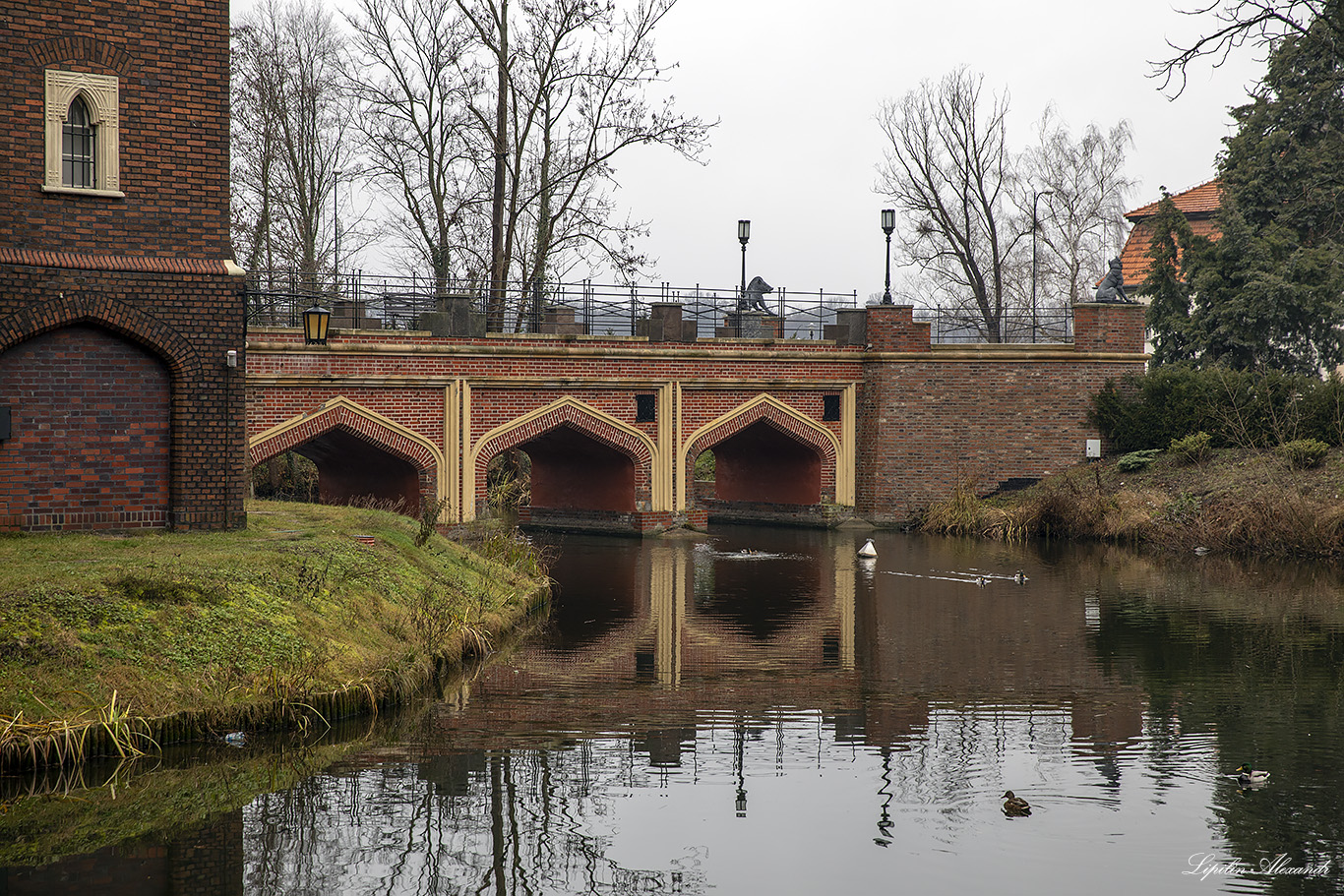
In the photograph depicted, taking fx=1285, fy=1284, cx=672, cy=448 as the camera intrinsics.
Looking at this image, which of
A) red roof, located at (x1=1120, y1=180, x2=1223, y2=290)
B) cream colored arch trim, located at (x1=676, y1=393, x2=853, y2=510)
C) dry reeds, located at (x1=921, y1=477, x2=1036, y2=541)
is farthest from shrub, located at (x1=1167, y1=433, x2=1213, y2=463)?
red roof, located at (x1=1120, y1=180, x2=1223, y2=290)

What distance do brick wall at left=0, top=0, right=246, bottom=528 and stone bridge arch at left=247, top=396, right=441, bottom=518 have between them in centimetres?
791

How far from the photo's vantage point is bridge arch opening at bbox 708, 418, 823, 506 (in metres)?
29.2

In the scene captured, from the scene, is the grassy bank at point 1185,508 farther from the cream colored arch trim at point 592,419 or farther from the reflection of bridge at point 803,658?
the cream colored arch trim at point 592,419

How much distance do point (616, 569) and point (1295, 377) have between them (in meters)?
14.3

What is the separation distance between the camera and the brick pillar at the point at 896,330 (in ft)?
90.2

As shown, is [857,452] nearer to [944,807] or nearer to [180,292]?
[180,292]

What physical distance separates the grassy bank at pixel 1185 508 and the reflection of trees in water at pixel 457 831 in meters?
15.9

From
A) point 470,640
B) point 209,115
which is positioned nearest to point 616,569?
point 470,640

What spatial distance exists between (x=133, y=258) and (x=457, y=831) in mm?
8778

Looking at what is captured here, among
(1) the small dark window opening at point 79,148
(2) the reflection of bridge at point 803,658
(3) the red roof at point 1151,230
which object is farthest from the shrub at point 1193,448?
(1) the small dark window opening at point 79,148

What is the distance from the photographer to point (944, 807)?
8.31 metres

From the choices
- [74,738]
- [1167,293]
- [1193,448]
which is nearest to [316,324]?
[74,738]

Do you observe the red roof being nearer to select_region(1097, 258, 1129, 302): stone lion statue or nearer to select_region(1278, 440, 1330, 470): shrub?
select_region(1097, 258, 1129, 302): stone lion statue

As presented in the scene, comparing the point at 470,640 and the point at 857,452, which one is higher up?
the point at 857,452
